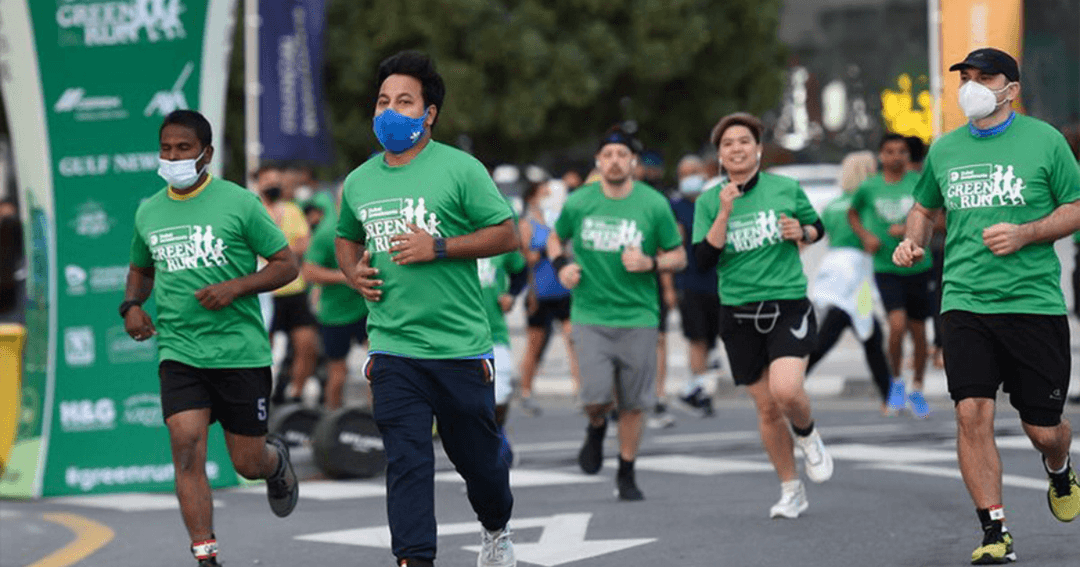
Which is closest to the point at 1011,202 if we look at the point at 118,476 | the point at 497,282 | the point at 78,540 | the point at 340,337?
the point at 78,540

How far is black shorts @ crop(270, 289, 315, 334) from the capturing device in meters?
17.5

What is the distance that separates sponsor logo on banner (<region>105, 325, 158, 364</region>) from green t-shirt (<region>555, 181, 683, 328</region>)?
2.54 meters

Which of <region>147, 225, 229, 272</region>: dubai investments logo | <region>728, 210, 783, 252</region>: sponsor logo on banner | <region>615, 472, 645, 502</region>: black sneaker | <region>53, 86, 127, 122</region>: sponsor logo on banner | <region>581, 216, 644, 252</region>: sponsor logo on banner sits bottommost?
<region>615, 472, 645, 502</region>: black sneaker

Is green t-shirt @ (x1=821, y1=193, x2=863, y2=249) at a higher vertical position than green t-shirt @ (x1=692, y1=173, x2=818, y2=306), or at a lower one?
lower

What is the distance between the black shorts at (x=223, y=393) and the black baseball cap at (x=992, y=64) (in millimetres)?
3017

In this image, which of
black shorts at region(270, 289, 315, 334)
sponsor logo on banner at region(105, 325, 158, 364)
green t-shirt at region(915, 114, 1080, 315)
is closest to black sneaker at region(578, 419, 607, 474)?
sponsor logo on banner at region(105, 325, 158, 364)

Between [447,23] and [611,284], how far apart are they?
3499 cm

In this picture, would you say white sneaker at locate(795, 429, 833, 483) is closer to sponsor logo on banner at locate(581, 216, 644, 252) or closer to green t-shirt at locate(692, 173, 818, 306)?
green t-shirt at locate(692, 173, 818, 306)

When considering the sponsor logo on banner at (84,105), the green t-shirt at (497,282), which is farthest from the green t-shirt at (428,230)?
the sponsor logo on banner at (84,105)

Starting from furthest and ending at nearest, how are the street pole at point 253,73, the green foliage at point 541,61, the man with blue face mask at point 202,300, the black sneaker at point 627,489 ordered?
the green foliage at point 541,61 < the street pole at point 253,73 < the black sneaker at point 627,489 < the man with blue face mask at point 202,300

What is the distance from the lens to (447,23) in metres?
46.2

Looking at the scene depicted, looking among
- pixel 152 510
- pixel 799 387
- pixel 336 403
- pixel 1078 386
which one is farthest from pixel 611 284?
pixel 1078 386

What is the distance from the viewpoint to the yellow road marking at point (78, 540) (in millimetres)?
9633

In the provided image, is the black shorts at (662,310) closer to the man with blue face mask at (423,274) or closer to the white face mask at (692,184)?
the white face mask at (692,184)
